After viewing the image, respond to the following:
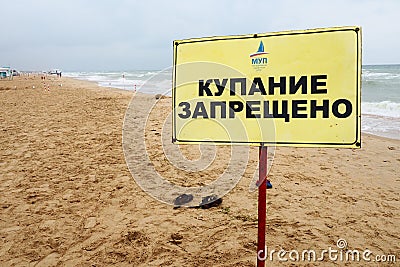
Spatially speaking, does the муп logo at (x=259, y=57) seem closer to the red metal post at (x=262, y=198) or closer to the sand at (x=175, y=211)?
the red metal post at (x=262, y=198)

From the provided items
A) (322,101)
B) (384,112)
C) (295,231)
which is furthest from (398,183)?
(384,112)

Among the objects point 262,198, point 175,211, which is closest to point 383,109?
point 175,211

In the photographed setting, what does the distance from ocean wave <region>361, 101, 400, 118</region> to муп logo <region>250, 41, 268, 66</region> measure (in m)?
13.1

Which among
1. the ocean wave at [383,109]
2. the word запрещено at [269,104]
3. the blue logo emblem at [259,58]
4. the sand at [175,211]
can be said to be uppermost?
the ocean wave at [383,109]

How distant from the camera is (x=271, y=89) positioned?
163 cm

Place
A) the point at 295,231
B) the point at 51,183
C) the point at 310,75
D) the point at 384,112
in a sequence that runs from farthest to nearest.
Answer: the point at 384,112, the point at 51,183, the point at 295,231, the point at 310,75

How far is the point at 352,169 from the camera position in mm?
4992

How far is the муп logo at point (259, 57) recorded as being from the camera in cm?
162

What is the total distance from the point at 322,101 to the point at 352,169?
3971mm

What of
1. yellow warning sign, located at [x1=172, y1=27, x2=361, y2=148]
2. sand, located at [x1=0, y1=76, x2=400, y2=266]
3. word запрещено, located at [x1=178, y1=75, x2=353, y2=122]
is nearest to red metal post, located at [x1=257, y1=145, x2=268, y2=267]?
yellow warning sign, located at [x1=172, y1=27, x2=361, y2=148]

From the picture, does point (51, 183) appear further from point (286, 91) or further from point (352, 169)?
point (352, 169)

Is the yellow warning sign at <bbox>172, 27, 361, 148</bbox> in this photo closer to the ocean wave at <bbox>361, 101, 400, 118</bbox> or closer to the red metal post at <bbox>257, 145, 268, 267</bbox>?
the red metal post at <bbox>257, 145, 268, 267</bbox>

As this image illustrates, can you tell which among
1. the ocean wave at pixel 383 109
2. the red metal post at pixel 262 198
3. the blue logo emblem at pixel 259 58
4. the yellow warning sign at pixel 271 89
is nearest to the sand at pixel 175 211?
the red metal post at pixel 262 198

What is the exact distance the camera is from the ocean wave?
12891 millimetres
